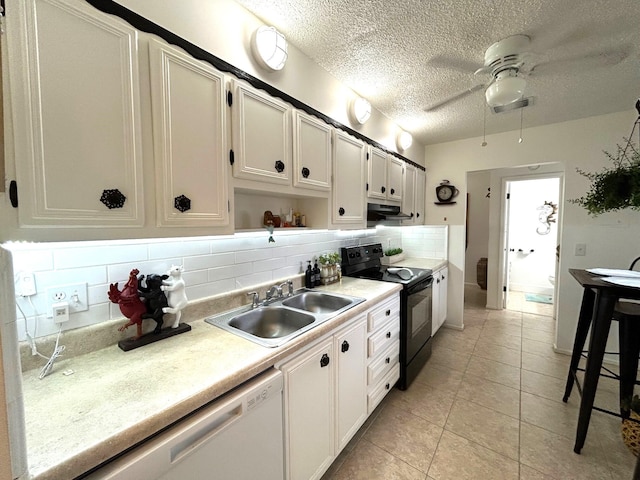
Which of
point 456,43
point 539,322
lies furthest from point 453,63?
point 539,322

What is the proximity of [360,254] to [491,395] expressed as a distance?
1.61m

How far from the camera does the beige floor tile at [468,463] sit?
152 centimetres

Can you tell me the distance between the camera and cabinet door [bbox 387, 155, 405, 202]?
2.63 meters

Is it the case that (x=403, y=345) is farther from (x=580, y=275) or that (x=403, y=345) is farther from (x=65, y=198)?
(x=65, y=198)

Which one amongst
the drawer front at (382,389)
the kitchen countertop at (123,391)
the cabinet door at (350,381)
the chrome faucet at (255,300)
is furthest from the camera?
the drawer front at (382,389)

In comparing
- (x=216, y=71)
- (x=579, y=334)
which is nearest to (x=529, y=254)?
(x=579, y=334)

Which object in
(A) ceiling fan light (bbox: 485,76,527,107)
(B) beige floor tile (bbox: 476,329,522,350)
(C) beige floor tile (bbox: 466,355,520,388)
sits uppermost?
(A) ceiling fan light (bbox: 485,76,527,107)

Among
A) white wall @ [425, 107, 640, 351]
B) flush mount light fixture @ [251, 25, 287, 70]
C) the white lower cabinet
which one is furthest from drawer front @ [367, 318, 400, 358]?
white wall @ [425, 107, 640, 351]

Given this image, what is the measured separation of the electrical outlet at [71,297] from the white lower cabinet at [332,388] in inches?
33.3

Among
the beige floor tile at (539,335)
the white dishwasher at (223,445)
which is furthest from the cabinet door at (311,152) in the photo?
the beige floor tile at (539,335)

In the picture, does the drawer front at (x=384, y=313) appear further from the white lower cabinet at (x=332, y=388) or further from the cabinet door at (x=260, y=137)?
the cabinet door at (x=260, y=137)

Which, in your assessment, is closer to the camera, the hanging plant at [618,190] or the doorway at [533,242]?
the hanging plant at [618,190]

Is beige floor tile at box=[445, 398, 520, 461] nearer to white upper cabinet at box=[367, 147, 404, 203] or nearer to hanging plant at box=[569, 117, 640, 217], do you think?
hanging plant at box=[569, 117, 640, 217]

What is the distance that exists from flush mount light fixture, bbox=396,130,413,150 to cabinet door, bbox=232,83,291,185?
5.83ft
